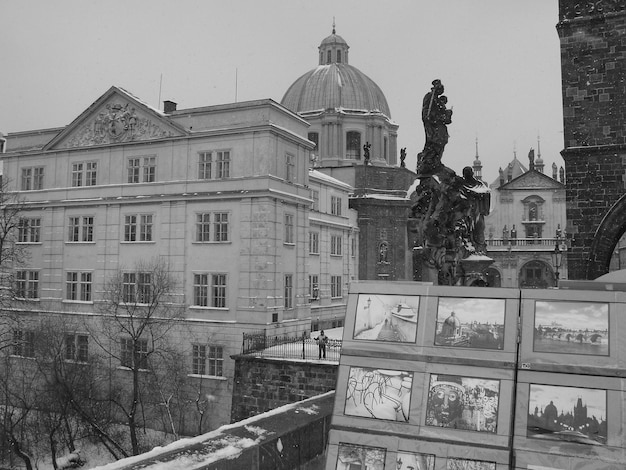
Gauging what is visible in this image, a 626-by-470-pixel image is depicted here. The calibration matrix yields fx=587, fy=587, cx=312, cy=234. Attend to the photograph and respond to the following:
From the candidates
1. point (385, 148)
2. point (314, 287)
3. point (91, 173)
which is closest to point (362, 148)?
point (385, 148)

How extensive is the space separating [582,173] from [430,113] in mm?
9494

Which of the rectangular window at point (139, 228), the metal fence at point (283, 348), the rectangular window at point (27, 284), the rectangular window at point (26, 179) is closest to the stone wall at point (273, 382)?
the metal fence at point (283, 348)

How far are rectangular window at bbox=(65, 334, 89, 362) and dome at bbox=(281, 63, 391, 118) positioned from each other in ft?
107

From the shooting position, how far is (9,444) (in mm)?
24438

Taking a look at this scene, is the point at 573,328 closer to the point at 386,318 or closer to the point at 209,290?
the point at 386,318

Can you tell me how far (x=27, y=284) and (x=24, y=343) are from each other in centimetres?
347

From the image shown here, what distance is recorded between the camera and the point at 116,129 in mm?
30891

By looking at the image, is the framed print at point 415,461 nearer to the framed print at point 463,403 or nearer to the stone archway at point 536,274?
the framed print at point 463,403

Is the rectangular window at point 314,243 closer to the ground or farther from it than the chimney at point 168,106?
closer to the ground

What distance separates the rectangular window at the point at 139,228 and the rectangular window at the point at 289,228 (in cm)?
677

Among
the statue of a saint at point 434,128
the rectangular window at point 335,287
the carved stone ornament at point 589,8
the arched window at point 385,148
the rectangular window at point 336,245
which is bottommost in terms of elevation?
the rectangular window at point 335,287

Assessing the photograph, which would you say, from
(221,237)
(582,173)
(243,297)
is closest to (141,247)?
(221,237)

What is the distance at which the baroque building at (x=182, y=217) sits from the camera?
1069 inches

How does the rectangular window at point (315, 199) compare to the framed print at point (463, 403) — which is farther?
the rectangular window at point (315, 199)
